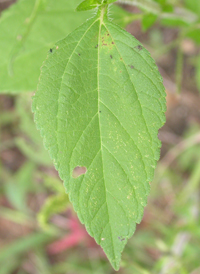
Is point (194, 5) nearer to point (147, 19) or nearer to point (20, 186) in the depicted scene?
point (147, 19)

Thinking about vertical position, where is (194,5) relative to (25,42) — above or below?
above

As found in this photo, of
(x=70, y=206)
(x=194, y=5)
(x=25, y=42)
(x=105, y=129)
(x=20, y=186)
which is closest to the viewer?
(x=105, y=129)

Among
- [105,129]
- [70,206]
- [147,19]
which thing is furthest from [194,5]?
[70,206]

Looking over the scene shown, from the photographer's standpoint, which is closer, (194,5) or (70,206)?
(194,5)

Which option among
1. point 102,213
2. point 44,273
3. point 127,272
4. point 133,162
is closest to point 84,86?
point 133,162

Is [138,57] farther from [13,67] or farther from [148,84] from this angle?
[13,67]

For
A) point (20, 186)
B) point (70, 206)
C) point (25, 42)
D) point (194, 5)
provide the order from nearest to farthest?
point (25, 42), point (194, 5), point (70, 206), point (20, 186)

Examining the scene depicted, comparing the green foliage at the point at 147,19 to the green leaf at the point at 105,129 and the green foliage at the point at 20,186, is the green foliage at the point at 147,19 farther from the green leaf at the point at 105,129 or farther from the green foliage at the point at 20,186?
the green foliage at the point at 20,186
